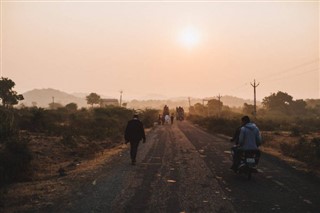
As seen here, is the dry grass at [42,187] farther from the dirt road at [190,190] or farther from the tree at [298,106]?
the tree at [298,106]

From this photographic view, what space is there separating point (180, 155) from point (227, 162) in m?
3.03

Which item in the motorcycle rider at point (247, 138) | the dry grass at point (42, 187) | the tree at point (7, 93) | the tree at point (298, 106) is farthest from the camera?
the tree at point (298, 106)

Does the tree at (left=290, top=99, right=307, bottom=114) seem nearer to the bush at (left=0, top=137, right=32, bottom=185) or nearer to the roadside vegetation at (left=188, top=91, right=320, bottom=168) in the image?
the roadside vegetation at (left=188, top=91, right=320, bottom=168)

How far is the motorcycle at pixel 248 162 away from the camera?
11656 mm

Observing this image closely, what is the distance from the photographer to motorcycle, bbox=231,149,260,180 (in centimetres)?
1166

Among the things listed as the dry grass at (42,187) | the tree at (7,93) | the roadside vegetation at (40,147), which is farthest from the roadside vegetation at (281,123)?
the tree at (7,93)

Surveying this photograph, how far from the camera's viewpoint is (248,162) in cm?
1165

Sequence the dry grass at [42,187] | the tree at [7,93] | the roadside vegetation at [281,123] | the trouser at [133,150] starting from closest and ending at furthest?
the dry grass at [42,187]
the trouser at [133,150]
the roadside vegetation at [281,123]
the tree at [7,93]

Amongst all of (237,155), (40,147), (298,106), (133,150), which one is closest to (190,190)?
(237,155)

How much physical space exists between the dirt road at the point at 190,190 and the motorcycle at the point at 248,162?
0.30 meters

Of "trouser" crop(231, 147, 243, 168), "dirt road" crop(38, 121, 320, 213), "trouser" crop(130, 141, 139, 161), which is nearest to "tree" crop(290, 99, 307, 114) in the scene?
"dirt road" crop(38, 121, 320, 213)

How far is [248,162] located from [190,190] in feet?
9.02

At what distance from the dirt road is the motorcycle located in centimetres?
30

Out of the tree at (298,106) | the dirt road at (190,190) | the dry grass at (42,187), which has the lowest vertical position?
the dry grass at (42,187)
